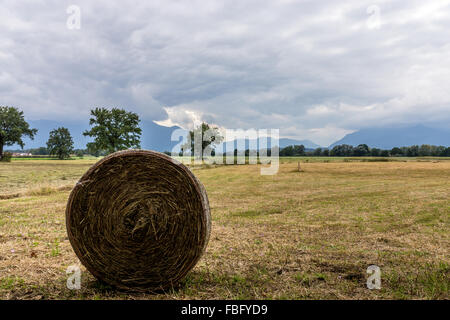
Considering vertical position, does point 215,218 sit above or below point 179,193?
below

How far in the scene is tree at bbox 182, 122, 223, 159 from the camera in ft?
277

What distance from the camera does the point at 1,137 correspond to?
225 feet

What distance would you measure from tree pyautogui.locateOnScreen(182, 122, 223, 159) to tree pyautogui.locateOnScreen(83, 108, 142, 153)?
22.3 m

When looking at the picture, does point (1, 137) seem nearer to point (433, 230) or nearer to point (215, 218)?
point (215, 218)

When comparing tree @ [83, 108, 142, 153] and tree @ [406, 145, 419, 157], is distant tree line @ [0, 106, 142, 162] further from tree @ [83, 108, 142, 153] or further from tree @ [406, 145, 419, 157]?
tree @ [406, 145, 419, 157]

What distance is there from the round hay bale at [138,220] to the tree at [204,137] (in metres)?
76.6

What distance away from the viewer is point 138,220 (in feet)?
16.2

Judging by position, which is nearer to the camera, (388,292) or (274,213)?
(388,292)

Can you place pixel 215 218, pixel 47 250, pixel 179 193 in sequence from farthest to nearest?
1. pixel 215 218
2. pixel 47 250
3. pixel 179 193

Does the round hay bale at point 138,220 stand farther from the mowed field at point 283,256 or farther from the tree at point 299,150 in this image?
the tree at point 299,150
